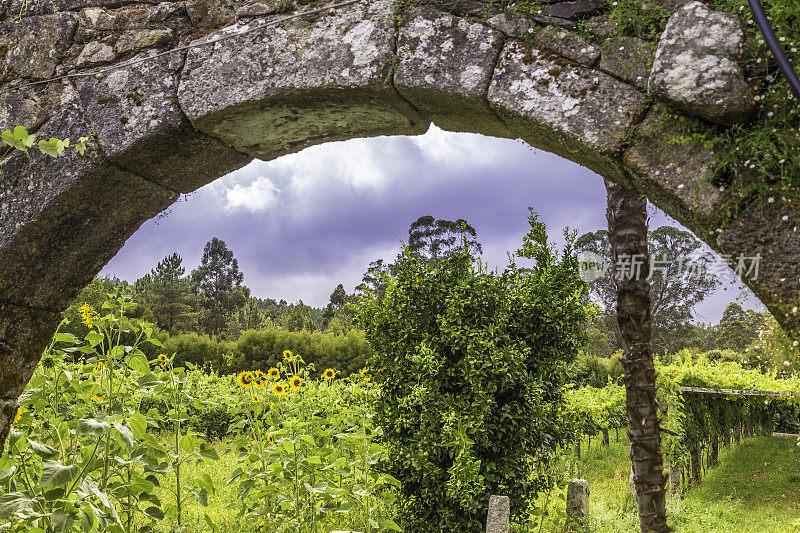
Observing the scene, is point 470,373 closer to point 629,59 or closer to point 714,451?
point 629,59

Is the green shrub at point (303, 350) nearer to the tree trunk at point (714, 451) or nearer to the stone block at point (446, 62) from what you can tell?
the tree trunk at point (714, 451)

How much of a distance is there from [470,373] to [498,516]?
959mm

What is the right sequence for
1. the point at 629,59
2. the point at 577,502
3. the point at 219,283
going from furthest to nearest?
1. the point at 219,283
2. the point at 577,502
3. the point at 629,59

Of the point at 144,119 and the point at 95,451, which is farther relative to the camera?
the point at 144,119

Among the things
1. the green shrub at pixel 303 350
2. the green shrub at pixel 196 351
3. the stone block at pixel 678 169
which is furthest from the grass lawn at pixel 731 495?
the green shrub at pixel 196 351

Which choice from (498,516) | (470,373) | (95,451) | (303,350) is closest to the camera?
(95,451)

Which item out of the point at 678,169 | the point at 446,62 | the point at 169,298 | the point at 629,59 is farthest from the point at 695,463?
the point at 169,298

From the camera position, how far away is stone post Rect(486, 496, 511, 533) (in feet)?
9.87

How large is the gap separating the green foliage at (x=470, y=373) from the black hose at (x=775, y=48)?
2.48 metres

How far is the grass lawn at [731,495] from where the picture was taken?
515 centimetres

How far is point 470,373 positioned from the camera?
3695mm

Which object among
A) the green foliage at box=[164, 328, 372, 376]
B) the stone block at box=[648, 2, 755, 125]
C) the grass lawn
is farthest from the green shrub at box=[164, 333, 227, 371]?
the stone block at box=[648, 2, 755, 125]

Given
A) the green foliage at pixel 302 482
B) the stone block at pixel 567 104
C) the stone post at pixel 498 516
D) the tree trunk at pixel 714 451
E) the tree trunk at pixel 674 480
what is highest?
the stone block at pixel 567 104

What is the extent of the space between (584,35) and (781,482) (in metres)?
7.14
